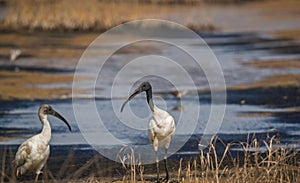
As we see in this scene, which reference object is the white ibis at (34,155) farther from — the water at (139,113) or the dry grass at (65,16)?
the dry grass at (65,16)

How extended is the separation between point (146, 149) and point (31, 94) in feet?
20.6

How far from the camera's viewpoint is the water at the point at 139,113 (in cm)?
1278

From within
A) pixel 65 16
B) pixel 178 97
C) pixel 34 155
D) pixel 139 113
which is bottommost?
pixel 34 155

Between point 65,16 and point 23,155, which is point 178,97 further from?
point 65,16

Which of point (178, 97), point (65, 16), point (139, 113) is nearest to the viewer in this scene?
point (139, 113)

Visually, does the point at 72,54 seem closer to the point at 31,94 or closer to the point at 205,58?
the point at 205,58

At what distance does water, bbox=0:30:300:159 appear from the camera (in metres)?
12.8

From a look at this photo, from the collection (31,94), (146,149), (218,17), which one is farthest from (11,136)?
(218,17)

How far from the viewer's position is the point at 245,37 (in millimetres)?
29484

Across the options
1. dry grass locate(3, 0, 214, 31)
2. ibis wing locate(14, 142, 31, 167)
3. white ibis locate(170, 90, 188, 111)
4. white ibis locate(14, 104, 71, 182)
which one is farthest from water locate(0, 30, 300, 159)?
dry grass locate(3, 0, 214, 31)

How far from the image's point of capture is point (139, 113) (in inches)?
593

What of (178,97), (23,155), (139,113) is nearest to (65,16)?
(178,97)

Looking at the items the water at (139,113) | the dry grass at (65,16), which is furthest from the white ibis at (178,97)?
the dry grass at (65,16)

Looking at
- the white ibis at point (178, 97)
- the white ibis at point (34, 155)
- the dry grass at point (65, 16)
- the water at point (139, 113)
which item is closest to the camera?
the white ibis at point (34, 155)
